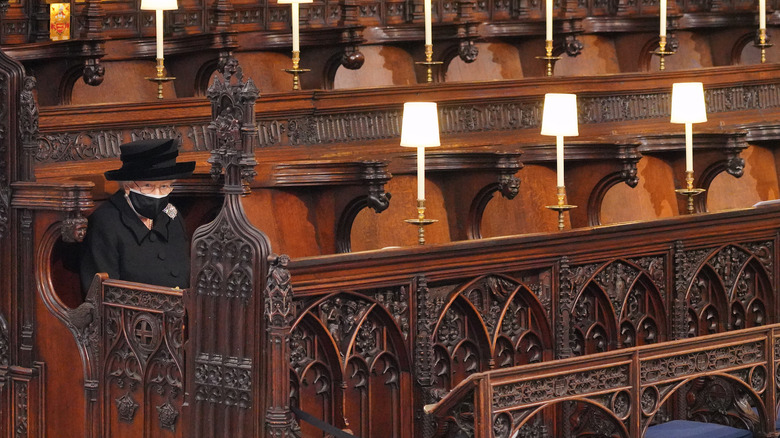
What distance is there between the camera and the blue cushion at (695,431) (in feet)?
16.0

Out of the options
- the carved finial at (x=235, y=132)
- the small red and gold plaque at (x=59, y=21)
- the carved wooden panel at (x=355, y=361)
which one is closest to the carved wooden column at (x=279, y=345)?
the carved wooden panel at (x=355, y=361)

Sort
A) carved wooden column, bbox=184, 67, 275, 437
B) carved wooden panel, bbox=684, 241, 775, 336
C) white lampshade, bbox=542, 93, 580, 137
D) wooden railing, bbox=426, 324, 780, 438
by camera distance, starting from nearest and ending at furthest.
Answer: wooden railing, bbox=426, 324, 780, 438, carved wooden column, bbox=184, 67, 275, 437, carved wooden panel, bbox=684, 241, 775, 336, white lampshade, bbox=542, 93, 580, 137

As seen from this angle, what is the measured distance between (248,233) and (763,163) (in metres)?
4.48

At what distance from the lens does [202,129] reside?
6070 millimetres

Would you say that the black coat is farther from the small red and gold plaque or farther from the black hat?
the small red and gold plaque

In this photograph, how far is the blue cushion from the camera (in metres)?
4.87

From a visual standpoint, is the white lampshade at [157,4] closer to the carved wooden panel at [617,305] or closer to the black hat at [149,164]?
the black hat at [149,164]

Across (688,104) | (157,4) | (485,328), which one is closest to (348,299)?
Answer: (485,328)

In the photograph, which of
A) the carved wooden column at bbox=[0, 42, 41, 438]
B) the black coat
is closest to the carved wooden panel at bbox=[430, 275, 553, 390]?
the black coat

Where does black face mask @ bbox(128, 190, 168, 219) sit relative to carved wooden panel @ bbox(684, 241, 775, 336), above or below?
above

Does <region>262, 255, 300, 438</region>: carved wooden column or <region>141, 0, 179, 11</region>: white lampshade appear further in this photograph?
<region>141, 0, 179, 11</region>: white lampshade

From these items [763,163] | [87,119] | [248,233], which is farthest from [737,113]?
[248,233]

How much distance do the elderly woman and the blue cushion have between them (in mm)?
1726

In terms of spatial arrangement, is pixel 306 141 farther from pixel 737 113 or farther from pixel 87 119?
pixel 737 113
